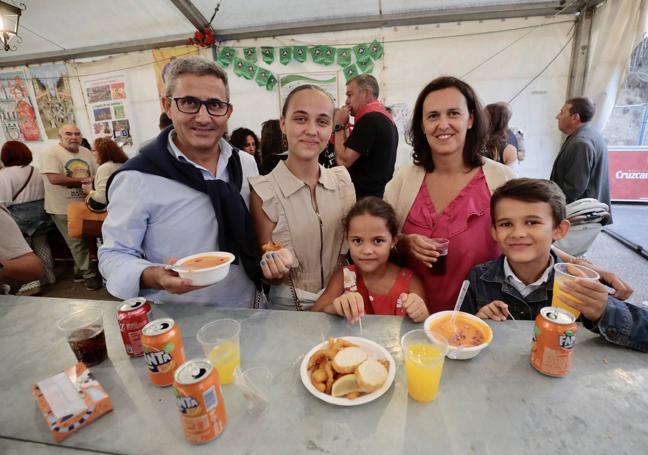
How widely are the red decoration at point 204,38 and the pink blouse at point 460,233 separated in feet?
16.7

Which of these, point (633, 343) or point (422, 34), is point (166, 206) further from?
point (422, 34)

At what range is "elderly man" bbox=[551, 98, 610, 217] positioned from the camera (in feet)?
11.8

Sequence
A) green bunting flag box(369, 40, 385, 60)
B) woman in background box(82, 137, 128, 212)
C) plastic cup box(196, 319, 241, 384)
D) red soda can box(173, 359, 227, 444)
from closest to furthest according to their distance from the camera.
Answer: red soda can box(173, 359, 227, 444) < plastic cup box(196, 319, 241, 384) < woman in background box(82, 137, 128, 212) < green bunting flag box(369, 40, 385, 60)

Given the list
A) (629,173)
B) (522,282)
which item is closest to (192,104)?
(522,282)

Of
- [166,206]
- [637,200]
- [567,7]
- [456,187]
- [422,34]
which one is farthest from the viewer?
[637,200]

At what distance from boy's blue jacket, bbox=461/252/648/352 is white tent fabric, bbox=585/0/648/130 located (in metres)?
4.00

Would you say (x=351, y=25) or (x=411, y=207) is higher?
(x=351, y=25)

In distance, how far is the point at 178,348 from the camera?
1033mm

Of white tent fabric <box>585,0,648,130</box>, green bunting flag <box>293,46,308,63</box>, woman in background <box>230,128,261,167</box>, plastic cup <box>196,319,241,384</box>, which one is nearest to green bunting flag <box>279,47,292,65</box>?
green bunting flag <box>293,46,308,63</box>

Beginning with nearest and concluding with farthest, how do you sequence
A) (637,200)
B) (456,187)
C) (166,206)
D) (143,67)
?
(166,206)
(456,187)
(143,67)
(637,200)

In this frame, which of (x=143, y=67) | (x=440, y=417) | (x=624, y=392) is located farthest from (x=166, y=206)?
(x=143, y=67)

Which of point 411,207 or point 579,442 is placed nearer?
point 579,442

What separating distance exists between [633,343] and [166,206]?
196 cm

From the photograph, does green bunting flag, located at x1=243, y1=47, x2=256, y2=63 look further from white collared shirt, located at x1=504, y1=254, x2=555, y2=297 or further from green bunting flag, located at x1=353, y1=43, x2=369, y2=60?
white collared shirt, located at x1=504, y1=254, x2=555, y2=297
